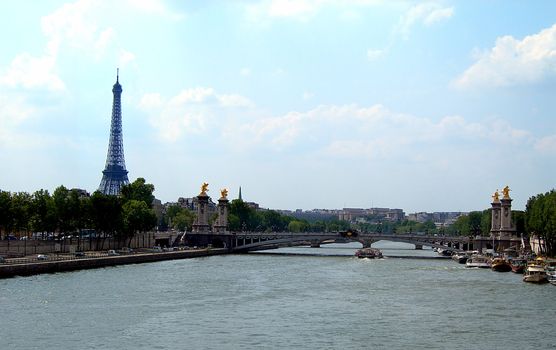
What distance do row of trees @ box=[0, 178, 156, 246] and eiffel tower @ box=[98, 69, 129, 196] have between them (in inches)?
2000

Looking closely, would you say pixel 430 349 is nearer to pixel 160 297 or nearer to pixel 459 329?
pixel 459 329

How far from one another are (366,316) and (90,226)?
5513 cm

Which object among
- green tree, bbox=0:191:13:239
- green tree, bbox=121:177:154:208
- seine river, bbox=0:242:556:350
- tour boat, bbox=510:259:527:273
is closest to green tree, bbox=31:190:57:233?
green tree, bbox=0:191:13:239

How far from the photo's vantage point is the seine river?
127ft

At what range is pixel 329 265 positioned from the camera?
92.0 meters

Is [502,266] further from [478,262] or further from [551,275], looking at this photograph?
[551,275]

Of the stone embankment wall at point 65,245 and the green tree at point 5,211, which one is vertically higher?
the green tree at point 5,211

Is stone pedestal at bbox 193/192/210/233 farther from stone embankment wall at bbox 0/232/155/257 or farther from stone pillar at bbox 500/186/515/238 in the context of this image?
stone pillar at bbox 500/186/515/238

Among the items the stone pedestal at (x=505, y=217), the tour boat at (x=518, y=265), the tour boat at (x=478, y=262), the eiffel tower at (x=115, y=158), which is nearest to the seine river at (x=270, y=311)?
the tour boat at (x=518, y=265)

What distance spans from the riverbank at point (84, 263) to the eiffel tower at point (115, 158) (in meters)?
54.0

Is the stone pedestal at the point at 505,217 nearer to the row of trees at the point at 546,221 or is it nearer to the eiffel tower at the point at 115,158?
the row of trees at the point at 546,221

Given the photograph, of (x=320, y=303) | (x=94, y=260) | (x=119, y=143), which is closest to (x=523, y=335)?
(x=320, y=303)

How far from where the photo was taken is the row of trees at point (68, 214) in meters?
83.1

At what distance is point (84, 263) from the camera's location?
75.6 m
